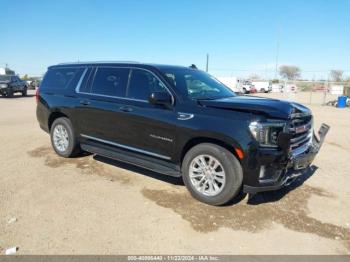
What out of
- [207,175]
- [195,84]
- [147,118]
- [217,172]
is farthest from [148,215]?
[195,84]

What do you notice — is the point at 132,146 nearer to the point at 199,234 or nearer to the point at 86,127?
the point at 86,127

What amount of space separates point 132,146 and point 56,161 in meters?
2.06

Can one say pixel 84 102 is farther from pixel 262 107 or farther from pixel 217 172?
pixel 262 107

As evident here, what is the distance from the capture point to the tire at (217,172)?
173 inches

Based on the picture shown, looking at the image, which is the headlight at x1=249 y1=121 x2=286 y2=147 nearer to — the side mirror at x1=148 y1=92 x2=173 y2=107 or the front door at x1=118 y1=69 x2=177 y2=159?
the front door at x1=118 y1=69 x2=177 y2=159

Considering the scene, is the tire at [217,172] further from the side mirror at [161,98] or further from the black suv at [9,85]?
the black suv at [9,85]

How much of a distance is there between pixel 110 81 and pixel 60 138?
6.24 ft

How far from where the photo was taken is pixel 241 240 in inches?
151

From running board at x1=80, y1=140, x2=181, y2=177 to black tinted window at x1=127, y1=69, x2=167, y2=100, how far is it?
0.95 metres

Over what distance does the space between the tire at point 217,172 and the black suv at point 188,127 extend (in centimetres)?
1

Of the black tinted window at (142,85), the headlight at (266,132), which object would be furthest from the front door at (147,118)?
the headlight at (266,132)

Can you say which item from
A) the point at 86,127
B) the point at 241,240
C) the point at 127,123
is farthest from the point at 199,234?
the point at 86,127

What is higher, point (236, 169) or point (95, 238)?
point (236, 169)

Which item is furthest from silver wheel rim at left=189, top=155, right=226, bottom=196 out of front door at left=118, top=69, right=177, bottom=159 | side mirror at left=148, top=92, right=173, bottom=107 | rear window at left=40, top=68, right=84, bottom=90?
rear window at left=40, top=68, right=84, bottom=90
